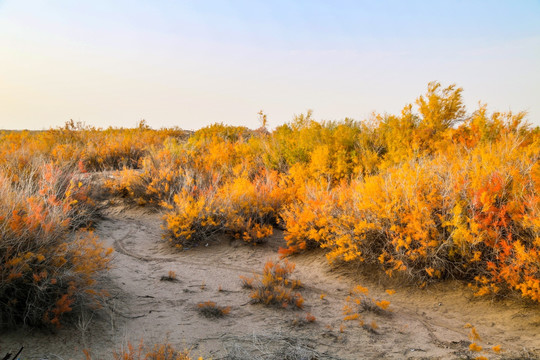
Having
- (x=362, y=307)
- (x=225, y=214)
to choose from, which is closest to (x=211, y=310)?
(x=362, y=307)

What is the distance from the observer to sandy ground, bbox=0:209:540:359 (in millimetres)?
3838

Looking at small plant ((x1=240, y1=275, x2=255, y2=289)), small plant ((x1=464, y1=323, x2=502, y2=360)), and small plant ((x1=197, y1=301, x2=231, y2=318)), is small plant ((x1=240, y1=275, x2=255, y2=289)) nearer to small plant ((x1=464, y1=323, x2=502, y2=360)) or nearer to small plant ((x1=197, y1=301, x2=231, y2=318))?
small plant ((x1=197, y1=301, x2=231, y2=318))

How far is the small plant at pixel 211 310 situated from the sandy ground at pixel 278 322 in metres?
0.07

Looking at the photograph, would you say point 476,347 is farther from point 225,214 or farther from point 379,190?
point 225,214

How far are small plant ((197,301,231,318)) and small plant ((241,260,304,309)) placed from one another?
0.50 meters

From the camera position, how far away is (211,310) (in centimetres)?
476

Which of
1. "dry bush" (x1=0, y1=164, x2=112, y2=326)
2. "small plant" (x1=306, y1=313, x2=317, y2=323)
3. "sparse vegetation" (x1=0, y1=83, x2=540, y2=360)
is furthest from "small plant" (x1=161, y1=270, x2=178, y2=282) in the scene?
"small plant" (x1=306, y1=313, x2=317, y2=323)

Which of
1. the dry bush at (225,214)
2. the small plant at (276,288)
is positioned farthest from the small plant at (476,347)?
the dry bush at (225,214)

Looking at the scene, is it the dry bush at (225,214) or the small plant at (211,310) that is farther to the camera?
the dry bush at (225,214)

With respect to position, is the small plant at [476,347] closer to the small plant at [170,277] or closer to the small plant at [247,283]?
the small plant at [247,283]

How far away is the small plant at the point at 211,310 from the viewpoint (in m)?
4.72

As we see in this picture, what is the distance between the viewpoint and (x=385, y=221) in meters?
5.88

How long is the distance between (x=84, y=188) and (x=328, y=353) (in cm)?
681

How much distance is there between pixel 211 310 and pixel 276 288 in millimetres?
907
